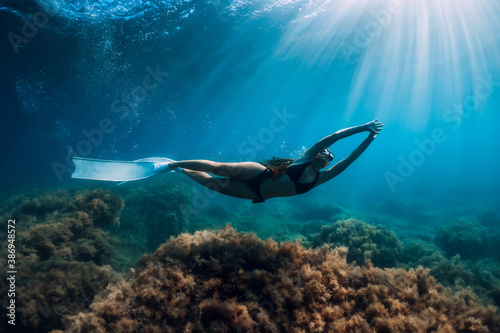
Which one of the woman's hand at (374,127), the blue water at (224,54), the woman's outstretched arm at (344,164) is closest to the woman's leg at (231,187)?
the woman's outstretched arm at (344,164)

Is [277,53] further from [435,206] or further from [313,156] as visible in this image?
[435,206]

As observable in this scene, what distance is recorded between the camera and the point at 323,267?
306 centimetres

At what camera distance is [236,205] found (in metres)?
20.0

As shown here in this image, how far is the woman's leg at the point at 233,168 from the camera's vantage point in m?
3.98

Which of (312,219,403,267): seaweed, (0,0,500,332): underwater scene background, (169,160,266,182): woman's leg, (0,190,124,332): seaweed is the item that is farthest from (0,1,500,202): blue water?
(312,219,403,267): seaweed

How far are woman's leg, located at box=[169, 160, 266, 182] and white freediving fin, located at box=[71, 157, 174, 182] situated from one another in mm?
1391

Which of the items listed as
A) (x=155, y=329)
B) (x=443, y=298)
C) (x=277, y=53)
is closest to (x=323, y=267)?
(x=443, y=298)

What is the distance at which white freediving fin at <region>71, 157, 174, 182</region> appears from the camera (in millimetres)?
5473

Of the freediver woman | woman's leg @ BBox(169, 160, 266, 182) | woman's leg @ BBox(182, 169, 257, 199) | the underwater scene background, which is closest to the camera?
the underwater scene background

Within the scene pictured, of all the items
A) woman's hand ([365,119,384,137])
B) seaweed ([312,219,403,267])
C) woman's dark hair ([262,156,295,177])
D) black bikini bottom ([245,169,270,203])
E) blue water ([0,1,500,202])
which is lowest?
seaweed ([312,219,403,267])

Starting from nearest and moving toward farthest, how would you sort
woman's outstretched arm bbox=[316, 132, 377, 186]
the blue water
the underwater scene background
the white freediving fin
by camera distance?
the underwater scene background < woman's outstretched arm bbox=[316, 132, 377, 186] < the white freediving fin < the blue water

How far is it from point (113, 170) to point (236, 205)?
14.9m

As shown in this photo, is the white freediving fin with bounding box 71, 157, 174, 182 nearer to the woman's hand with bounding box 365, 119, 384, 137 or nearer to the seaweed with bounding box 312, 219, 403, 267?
the woman's hand with bounding box 365, 119, 384, 137

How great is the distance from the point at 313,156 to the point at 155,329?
3.33 m
